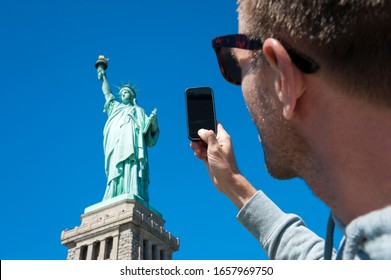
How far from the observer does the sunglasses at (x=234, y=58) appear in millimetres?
1325

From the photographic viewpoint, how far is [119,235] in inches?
877

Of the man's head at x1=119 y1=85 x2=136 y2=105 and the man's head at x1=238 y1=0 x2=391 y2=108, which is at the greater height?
the man's head at x1=119 y1=85 x2=136 y2=105

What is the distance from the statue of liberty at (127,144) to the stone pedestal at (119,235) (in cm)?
89

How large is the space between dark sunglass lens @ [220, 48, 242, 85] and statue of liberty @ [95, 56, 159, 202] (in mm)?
21577

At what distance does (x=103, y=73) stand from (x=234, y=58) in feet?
88.3

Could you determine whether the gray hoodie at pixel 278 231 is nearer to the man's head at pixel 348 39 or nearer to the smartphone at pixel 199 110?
the smartphone at pixel 199 110

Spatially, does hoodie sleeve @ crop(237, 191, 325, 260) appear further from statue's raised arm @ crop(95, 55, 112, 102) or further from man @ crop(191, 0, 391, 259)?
statue's raised arm @ crop(95, 55, 112, 102)

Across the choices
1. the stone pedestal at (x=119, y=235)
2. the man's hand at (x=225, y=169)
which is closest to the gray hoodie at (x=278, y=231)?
the man's hand at (x=225, y=169)

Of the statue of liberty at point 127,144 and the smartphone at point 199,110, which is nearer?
the smartphone at point 199,110

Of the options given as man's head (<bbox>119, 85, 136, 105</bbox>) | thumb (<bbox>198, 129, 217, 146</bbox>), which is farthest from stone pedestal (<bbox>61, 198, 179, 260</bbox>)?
thumb (<bbox>198, 129, 217, 146</bbox>)

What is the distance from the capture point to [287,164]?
1.55m

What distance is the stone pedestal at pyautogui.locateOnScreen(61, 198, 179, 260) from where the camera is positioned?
2205 centimetres

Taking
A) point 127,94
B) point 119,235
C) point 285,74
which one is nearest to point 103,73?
point 127,94
